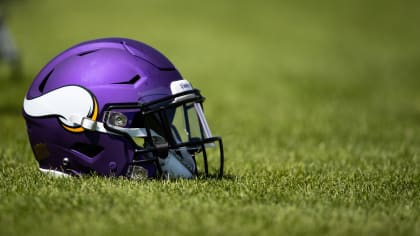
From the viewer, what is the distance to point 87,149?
201 inches

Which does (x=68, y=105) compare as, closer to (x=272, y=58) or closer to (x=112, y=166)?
(x=112, y=166)

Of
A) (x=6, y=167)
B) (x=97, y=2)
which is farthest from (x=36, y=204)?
(x=97, y=2)

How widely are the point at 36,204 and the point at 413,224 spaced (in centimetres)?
238

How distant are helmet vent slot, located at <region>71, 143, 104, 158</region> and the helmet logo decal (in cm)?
15

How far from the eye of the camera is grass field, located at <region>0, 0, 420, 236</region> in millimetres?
3975

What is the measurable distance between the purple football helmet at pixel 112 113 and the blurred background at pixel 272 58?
1.98m

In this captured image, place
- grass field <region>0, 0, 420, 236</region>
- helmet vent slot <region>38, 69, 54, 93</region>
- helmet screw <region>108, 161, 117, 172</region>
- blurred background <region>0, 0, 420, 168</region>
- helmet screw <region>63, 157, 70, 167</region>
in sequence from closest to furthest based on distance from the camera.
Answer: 1. grass field <region>0, 0, 420, 236</region>
2. helmet screw <region>108, 161, 117, 172</region>
3. helmet screw <region>63, 157, 70, 167</region>
4. helmet vent slot <region>38, 69, 54, 93</region>
5. blurred background <region>0, 0, 420, 168</region>

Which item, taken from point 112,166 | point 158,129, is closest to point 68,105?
point 112,166

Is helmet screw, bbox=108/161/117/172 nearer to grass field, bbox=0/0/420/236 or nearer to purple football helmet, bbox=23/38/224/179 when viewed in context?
purple football helmet, bbox=23/38/224/179

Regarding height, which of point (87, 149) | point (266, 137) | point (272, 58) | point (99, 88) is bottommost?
point (266, 137)

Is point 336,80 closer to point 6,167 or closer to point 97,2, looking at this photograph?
point 6,167

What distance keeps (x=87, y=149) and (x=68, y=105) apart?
379mm

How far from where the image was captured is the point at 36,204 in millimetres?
4246

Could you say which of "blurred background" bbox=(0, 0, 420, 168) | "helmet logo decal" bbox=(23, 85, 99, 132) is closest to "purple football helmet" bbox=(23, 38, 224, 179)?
"helmet logo decal" bbox=(23, 85, 99, 132)
